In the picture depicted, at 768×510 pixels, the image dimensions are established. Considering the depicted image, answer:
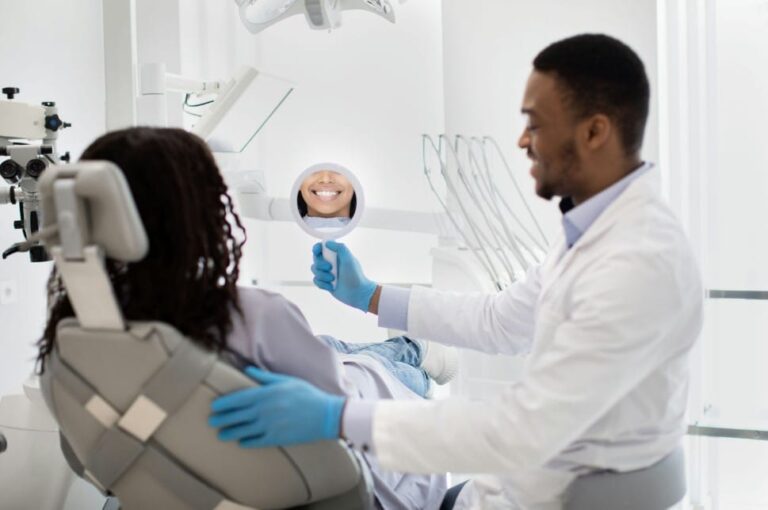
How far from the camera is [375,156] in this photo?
3686 mm

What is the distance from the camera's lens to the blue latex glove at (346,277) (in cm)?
192

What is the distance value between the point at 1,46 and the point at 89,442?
2.04m

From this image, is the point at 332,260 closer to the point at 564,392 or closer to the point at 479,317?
the point at 479,317

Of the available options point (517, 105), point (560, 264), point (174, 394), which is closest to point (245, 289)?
point (174, 394)

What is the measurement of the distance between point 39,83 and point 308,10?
119cm

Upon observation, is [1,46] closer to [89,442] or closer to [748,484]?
[89,442]

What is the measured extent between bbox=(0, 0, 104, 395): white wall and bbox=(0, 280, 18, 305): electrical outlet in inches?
0.4

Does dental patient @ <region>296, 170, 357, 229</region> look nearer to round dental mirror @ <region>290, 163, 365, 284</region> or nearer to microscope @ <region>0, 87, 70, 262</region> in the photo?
round dental mirror @ <region>290, 163, 365, 284</region>

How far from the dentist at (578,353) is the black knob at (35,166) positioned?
123 cm

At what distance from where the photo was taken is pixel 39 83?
2.98m

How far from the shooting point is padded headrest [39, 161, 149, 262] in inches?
41.5

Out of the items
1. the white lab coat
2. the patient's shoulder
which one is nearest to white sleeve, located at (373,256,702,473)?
the white lab coat

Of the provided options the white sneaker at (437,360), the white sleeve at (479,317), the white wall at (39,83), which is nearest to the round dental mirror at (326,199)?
the white sleeve at (479,317)

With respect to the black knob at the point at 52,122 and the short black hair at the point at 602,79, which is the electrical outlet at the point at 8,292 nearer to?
the black knob at the point at 52,122
